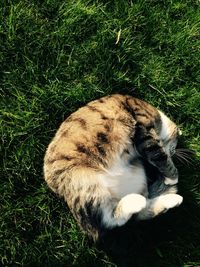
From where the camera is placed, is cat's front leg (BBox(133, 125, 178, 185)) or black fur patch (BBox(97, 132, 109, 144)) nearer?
black fur patch (BBox(97, 132, 109, 144))

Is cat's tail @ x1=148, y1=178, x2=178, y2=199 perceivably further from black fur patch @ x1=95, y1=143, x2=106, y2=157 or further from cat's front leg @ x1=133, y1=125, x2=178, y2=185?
black fur patch @ x1=95, y1=143, x2=106, y2=157

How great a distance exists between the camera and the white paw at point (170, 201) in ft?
10.2

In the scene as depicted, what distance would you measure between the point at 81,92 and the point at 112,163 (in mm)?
704

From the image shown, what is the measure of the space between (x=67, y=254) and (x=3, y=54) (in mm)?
1417

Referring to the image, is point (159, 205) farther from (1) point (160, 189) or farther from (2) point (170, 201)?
(1) point (160, 189)

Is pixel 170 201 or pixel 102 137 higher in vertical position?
pixel 102 137

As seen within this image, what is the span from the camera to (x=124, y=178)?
3.09m

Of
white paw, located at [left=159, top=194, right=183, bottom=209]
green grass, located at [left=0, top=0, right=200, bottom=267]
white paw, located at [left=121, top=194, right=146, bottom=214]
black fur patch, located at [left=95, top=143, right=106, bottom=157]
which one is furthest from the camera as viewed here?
green grass, located at [left=0, top=0, right=200, bottom=267]

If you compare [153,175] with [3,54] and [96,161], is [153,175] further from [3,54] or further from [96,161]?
[3,54]

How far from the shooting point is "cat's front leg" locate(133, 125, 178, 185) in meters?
3.17

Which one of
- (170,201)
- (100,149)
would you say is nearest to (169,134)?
(170,201)

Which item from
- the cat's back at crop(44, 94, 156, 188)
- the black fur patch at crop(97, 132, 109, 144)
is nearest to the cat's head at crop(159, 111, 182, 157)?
the cat's back at crop(44, 94, 156, 188)

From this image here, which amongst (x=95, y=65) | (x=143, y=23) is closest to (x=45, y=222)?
(x=95, y=65)

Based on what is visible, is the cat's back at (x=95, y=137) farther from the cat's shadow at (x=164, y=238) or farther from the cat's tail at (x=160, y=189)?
the cat's shadow at (x=164, y=238)
